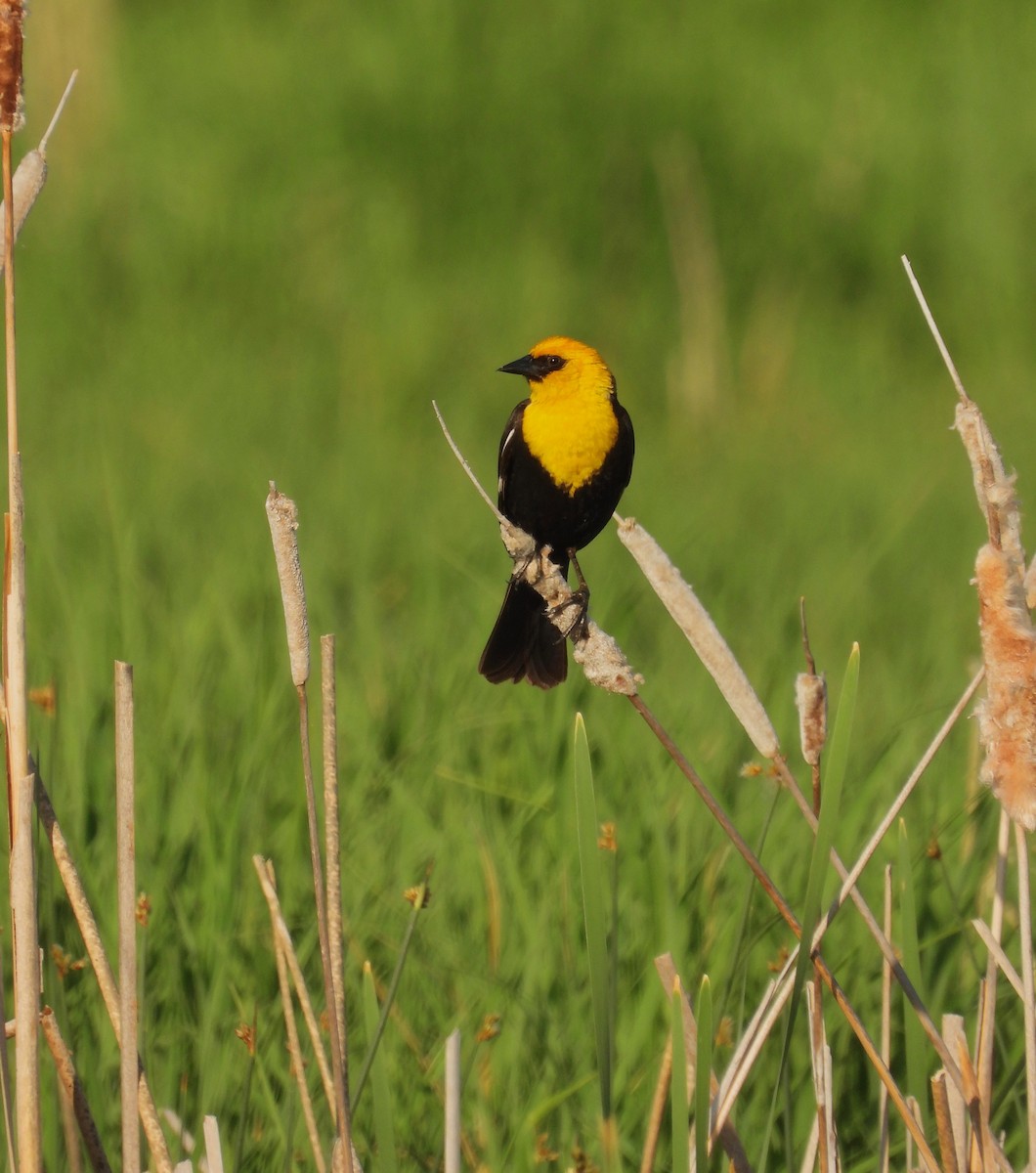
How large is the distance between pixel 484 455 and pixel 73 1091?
5.06m

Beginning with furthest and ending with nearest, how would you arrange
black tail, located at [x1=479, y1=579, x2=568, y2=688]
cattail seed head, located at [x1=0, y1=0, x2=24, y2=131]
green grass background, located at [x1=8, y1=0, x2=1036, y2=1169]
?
green grass background, located at [x1=8, y1=0, x2=1036, y2=1169] < black tail, located at [x1=479, y1=579, x2=568, y2=688] < cattail seed head, located at [x1=0, y1=0, x2=24, y2=131]

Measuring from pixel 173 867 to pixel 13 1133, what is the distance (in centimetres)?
131

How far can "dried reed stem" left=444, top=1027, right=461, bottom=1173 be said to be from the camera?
1767 mm

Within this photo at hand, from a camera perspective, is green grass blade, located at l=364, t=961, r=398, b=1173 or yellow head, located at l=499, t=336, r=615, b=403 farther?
yellow head, located at l=499, t=336, r=615, b=403

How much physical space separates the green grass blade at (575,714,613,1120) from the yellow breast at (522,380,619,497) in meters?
0.67

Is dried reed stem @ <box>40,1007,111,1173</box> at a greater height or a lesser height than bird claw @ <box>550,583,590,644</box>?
lesser

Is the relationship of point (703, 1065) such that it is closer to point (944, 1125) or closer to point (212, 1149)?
point (944, 1125)

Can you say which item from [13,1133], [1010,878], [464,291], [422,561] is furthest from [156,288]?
[13,1133]

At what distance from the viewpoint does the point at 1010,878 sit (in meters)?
3.37

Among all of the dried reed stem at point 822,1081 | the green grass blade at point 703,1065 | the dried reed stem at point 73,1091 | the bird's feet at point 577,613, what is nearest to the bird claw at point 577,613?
the bird's feet at point 577,613

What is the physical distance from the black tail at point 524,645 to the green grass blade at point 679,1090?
1.40ft

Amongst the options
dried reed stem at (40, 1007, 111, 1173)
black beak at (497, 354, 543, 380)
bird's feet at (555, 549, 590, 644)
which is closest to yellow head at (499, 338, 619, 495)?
black beak at (497, 354, 543, 380)

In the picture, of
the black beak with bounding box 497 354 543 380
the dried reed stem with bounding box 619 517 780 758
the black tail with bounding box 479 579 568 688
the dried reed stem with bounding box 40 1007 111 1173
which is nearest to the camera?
the dried reed stem with bounding box 619 517 780 758

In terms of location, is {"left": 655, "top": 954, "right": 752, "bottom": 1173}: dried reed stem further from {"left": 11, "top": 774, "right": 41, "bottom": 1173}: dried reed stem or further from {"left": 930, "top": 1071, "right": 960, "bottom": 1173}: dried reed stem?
{"left": 11, "top": 774, "right": 41, "bottom": 1173}: dried reed stem
